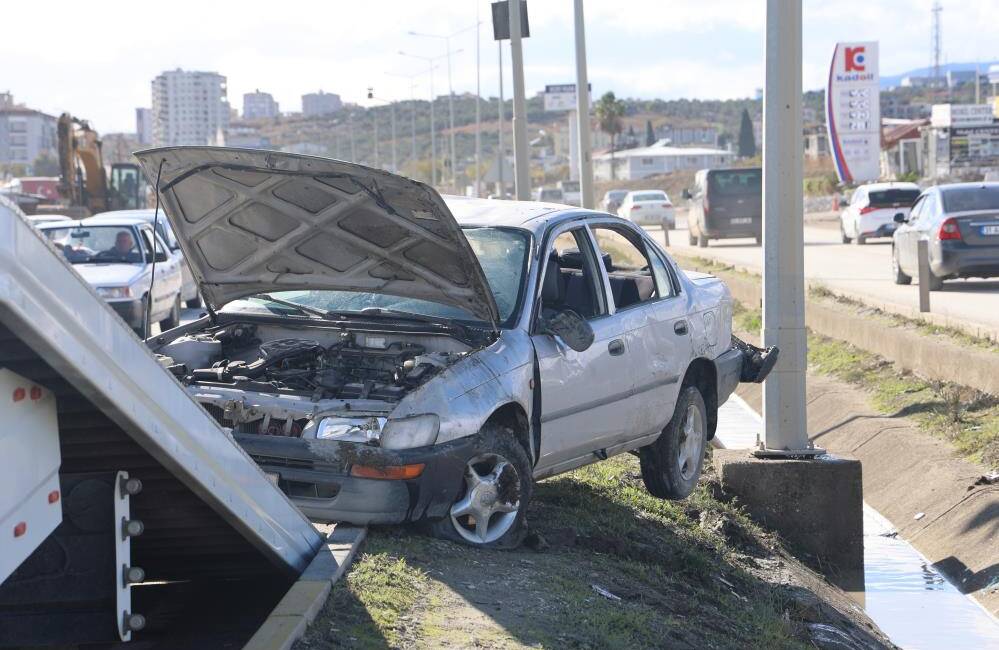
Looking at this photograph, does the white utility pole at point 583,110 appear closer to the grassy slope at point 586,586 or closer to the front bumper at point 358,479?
the grassy slope at point 586,586

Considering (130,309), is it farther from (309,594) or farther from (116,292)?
(309,594)

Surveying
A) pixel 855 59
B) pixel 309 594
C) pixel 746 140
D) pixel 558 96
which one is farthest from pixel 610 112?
pixel 309 594

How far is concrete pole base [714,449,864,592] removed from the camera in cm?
978

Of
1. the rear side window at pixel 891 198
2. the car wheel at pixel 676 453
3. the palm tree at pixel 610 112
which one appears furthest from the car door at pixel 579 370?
the palm tree at pixel 610 112

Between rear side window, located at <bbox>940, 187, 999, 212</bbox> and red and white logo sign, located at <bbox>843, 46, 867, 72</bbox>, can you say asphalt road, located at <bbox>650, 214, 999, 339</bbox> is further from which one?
red and white logo sign, located at <bbox>843, 46, 867, 72</bbox>

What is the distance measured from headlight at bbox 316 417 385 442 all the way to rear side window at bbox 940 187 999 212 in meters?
15.4

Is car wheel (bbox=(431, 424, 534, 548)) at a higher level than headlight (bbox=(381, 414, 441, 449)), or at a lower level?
lower

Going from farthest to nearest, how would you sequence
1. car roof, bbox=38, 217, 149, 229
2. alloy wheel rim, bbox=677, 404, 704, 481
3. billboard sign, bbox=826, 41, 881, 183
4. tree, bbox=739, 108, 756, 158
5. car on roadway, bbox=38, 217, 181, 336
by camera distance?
tree, bbox=739, 108, 756, 158 → billboard sign, bbox=826, 41, 881, 183 → car roof, bbox=38, 217, 149, 229 → car on roadway, bbox=38, 217, 181, 336 → alloy wheel rim, bbox=677, 404, 704, 481

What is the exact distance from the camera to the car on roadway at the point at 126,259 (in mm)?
17422

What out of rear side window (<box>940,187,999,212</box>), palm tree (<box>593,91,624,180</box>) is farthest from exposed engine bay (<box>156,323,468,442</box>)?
palm tree (<box>593,91,624,180</box>)

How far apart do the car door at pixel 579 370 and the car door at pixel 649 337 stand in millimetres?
103

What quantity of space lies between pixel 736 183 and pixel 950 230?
16674 mm

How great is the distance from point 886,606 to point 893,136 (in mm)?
81802

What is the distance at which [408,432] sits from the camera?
6391 mm
